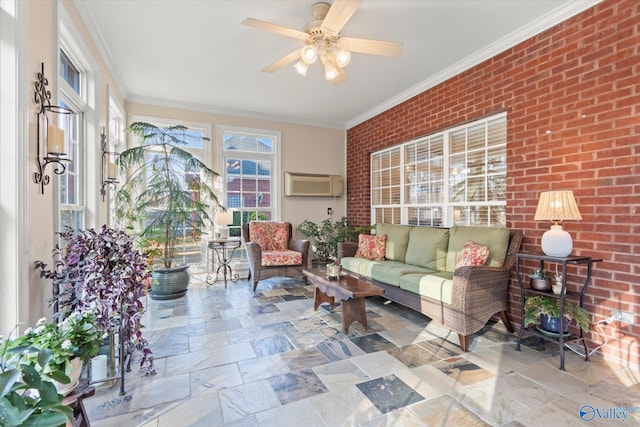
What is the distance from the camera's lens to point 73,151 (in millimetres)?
2814

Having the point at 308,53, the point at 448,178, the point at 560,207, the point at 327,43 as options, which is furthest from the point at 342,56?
the point at 448,178

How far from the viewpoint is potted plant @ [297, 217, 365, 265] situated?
18.1ft

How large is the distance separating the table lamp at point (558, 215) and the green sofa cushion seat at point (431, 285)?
2.65 ft

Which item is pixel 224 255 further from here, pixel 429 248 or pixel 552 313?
pixel 552 313

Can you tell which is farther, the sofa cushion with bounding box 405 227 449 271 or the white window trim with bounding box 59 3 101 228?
the sofa cushion with bounding box 405 227 449 271

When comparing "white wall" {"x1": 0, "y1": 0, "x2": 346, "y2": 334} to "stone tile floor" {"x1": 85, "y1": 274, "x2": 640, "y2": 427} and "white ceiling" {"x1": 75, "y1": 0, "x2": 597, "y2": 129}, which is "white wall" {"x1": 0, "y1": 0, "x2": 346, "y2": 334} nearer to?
"white ceiling" {"x1": 75, "y1": 0, "x2": 597, "y2": 129}

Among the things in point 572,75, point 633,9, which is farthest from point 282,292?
point 633,9

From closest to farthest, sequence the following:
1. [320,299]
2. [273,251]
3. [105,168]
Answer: [105,168] → [320,299] → [273,251]

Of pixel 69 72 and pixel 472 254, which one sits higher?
pixel 69 72

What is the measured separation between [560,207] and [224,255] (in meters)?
4.32

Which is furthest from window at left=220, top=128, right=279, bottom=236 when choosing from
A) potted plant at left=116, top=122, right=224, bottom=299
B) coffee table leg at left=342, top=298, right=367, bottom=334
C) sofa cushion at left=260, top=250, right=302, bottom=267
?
coffee table leg at left=342, top=298, right=367, bottom=334

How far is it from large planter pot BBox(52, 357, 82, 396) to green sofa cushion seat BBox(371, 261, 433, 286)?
2.66 m

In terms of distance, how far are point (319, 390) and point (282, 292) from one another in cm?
236

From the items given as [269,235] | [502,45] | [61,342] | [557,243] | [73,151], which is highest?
[502,45]
